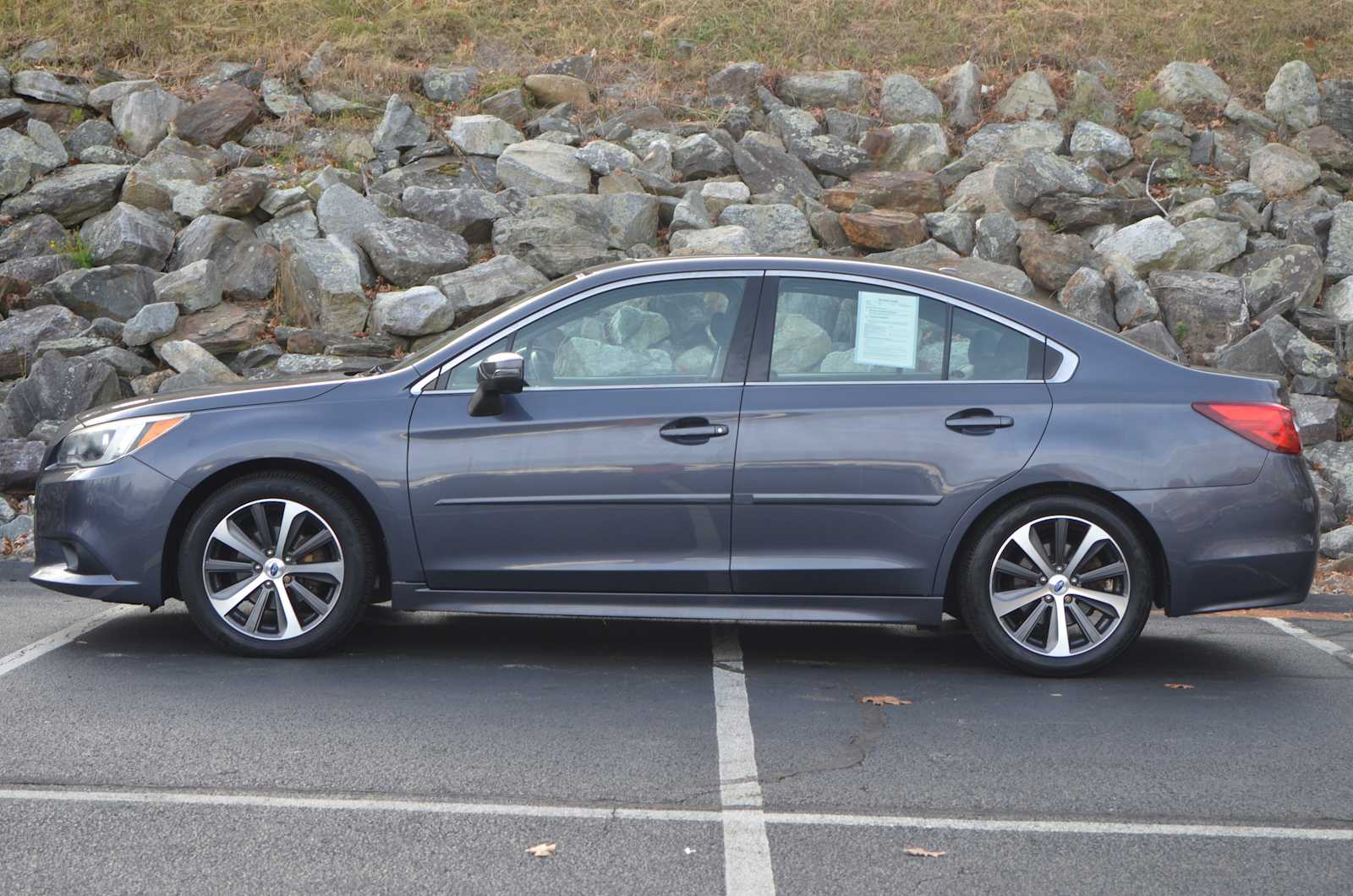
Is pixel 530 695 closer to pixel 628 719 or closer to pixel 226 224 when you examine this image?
pixel 628 719

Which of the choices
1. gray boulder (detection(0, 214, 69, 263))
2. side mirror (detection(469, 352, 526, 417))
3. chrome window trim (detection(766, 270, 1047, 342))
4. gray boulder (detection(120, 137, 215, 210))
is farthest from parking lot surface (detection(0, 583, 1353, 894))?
gray boulder (detection(120, 137, 215, 210))

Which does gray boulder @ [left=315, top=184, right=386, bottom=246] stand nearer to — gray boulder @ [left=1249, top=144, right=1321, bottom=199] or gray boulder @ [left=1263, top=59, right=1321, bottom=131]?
gray boulder @ [left=1249, top=144, right=1321, bottom=199]

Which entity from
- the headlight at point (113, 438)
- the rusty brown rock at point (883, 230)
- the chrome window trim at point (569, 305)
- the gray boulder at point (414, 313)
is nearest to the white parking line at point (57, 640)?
the headlight at point (113, 438)

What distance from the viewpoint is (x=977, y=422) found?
230 inches

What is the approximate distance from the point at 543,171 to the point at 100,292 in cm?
432

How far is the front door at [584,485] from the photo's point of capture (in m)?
5.80

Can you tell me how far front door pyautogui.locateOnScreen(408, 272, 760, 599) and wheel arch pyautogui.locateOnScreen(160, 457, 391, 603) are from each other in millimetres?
222

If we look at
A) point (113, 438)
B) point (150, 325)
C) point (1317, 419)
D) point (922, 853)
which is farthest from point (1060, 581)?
point (150, 325)

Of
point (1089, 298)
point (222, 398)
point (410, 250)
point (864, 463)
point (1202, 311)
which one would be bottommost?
point (864, 463)

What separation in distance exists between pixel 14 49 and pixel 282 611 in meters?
13.1

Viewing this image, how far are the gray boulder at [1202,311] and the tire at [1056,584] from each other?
6.88 metres

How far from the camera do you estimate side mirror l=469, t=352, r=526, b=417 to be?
572cm

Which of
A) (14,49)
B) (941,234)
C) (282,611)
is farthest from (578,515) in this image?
(14,49)

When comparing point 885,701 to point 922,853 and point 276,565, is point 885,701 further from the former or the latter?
point 276,565
